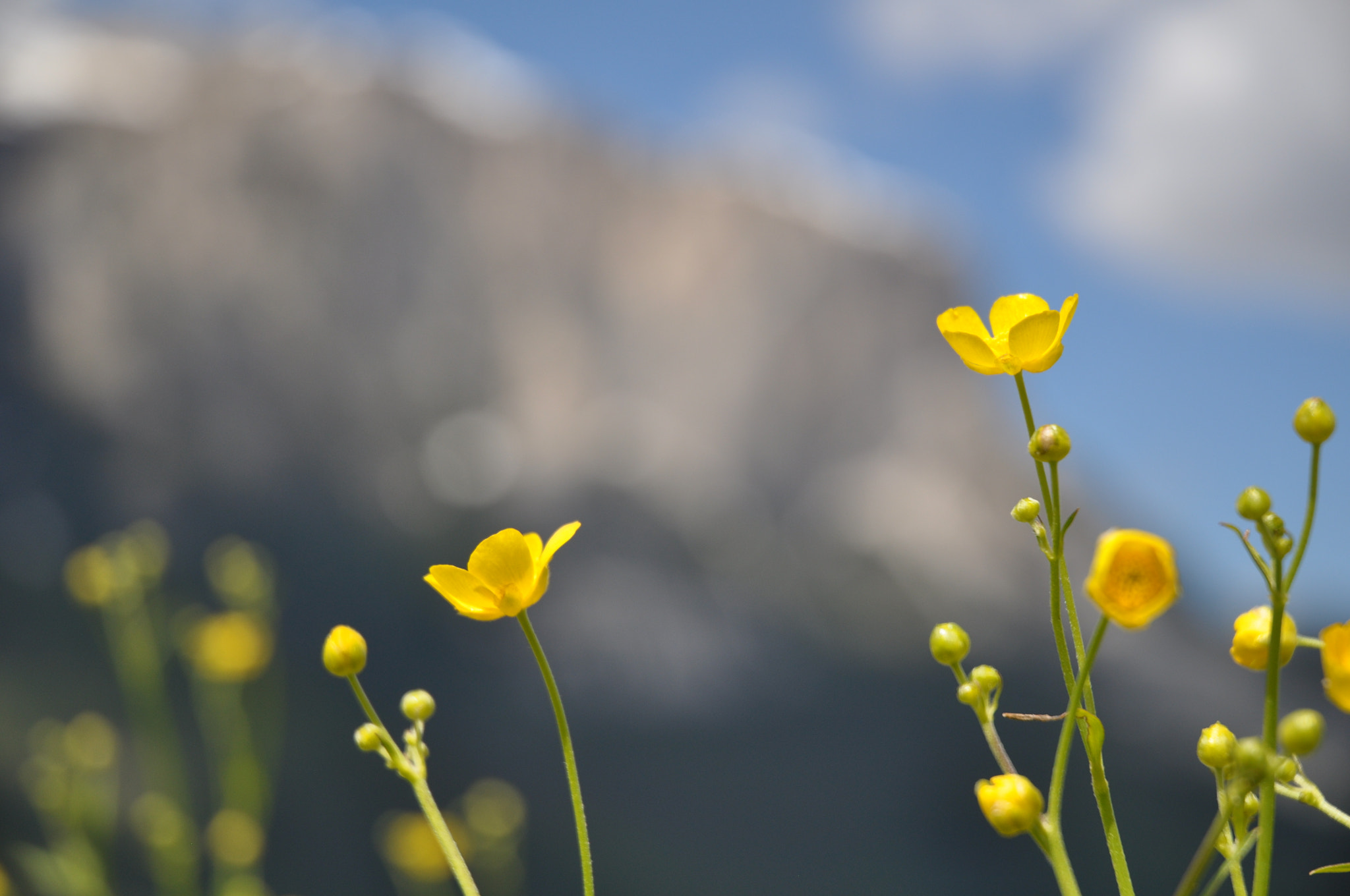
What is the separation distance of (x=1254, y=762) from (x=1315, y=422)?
9cm

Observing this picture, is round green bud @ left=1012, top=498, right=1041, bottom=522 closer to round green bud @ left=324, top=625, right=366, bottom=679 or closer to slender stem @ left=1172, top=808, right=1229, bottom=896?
slender stem @ left=1172, top=808, right=1229, bottom=896

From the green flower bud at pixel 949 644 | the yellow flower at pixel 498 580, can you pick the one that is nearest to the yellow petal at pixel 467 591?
the yellow flower at pixel 498 580

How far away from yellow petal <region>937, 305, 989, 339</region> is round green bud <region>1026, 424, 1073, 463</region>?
74 mm

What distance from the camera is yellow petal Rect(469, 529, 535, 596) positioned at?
30 centimetres

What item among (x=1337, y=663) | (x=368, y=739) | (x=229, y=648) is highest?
(x=1337, y=663)

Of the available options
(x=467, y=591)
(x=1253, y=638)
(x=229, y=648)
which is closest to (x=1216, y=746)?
(x=1253, y=638)

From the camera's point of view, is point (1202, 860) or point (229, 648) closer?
point (1202, 860)

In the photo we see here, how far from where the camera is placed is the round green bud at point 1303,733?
192 millimetres

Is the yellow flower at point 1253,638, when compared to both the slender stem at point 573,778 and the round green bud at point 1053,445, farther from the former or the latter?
the slender stem at point 573,778

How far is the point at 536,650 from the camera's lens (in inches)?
10.5

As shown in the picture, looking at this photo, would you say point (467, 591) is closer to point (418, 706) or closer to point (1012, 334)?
point (418, 706)

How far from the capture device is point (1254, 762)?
0.62 ft

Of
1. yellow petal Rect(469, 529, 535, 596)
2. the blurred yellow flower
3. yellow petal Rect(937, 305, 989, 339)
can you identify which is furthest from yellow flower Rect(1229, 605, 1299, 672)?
the blurred yellow flower

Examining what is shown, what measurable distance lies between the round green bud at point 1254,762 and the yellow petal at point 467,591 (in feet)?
0.73
